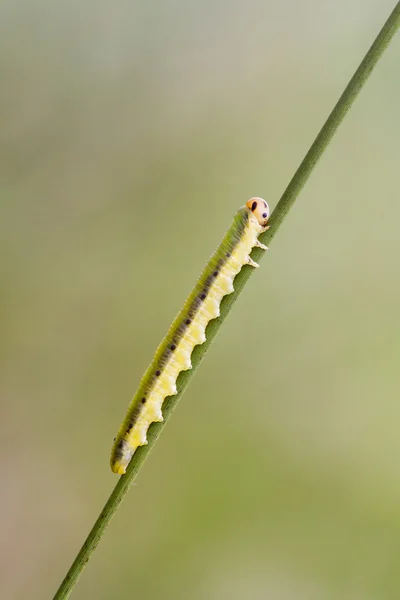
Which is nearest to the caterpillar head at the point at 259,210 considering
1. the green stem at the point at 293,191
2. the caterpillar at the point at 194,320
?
the caterpillar at the point at 194,320

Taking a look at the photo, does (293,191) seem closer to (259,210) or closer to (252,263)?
(252,263)

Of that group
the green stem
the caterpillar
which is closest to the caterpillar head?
the caterpillar

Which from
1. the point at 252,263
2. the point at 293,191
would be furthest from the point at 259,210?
the point at 293,191

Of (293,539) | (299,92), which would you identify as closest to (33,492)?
(293,539)

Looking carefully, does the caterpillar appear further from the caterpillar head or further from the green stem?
the green stem

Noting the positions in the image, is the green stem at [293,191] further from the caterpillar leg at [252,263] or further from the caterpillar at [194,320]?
the caterpillar at [194,320]

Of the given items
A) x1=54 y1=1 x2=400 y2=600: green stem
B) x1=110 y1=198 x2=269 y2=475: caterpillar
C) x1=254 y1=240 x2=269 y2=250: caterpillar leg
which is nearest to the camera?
x1=54 y1=1 x2=400 y2=600: green stem

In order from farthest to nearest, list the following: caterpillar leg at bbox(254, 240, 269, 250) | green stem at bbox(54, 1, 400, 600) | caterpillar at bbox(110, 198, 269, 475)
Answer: caterpillar at bbox(110, 198, 269, 475)
caterpillar leg at bbox(254, 240, 269, 250)
green stem at bbox(54, 1, 400, 600)

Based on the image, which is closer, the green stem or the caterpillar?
the green stem
